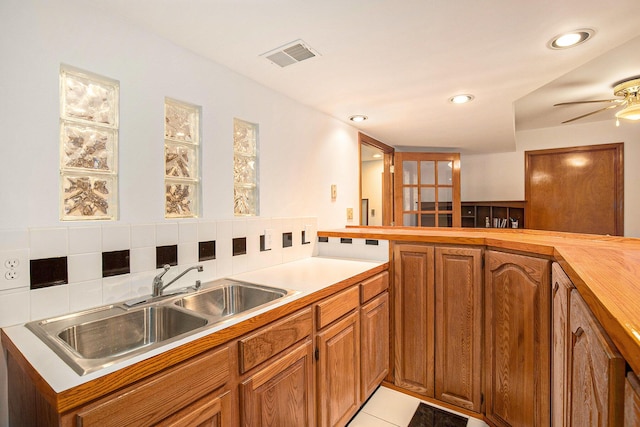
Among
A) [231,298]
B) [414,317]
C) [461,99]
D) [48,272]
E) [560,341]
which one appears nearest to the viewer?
[48,272]

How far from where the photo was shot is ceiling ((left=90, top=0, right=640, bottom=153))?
1.27 metres

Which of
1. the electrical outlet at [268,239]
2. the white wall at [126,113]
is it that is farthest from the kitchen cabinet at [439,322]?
the white wall at [126,113]

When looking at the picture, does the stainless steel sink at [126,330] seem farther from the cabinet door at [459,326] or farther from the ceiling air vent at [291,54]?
the cabinet door at [459,326]

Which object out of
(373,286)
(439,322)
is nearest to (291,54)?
(373,286)

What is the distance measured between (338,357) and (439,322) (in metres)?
0.77

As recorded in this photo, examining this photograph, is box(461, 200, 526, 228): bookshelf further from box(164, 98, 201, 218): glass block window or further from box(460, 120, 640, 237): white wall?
box(164, 98, 201, 218): glass block window

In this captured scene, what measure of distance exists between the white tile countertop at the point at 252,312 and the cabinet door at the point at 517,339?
0.72m

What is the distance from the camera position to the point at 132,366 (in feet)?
2.52

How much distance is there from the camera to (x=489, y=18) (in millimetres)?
1337

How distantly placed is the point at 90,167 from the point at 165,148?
33cm

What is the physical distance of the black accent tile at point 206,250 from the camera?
5.28 feet

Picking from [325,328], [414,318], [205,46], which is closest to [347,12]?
[205,46]

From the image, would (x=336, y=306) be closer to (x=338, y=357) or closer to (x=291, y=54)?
(x=338, y=357)

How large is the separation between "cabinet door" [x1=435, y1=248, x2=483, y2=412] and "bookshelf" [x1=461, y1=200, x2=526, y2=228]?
10.3 ft
